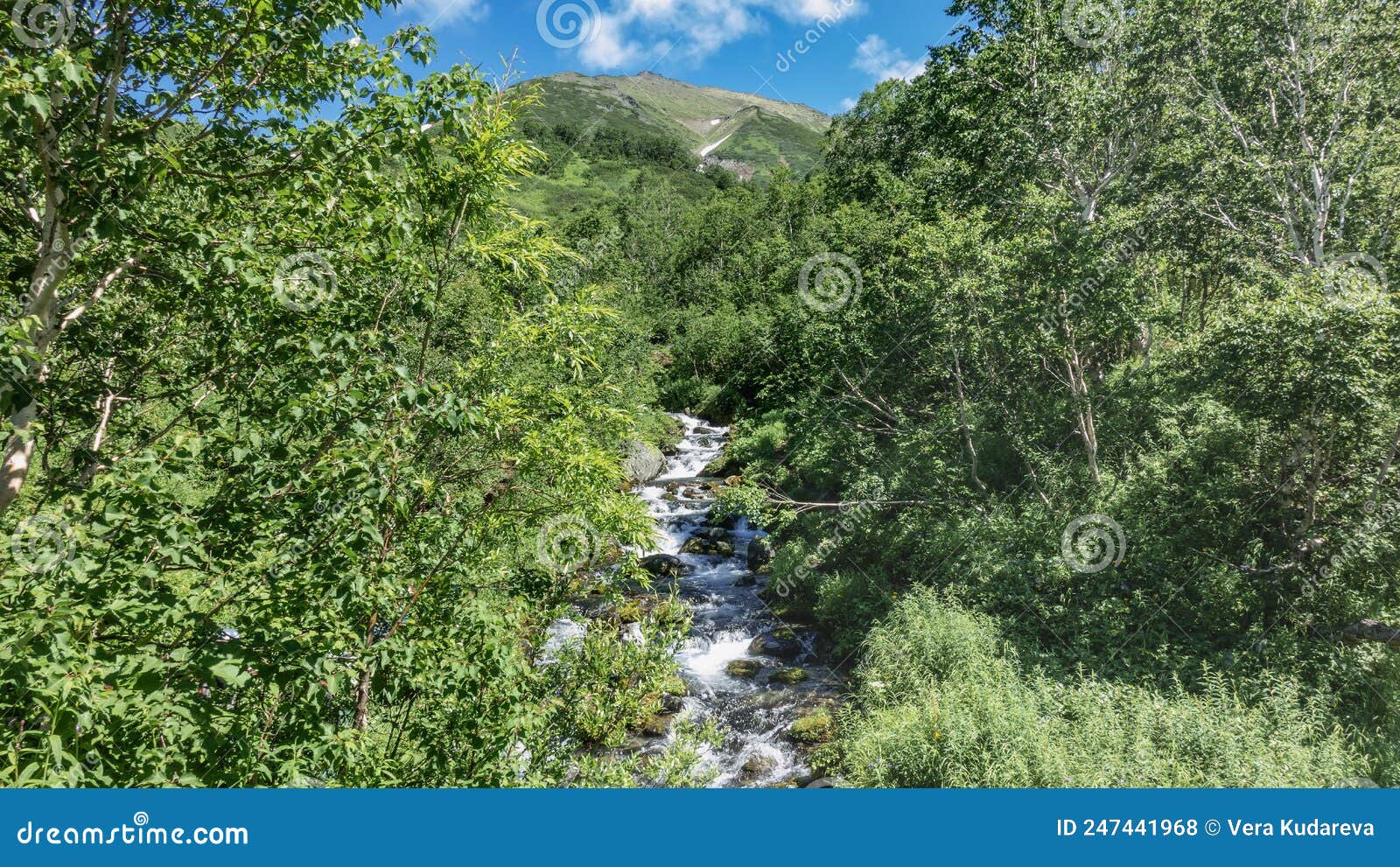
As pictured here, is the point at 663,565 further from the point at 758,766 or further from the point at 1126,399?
the point at 1126,399

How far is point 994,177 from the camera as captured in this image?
58.1 feet

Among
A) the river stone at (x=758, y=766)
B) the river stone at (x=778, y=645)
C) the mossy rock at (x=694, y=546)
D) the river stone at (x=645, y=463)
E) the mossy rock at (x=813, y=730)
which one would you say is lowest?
the river stone at (x=758, y=766)

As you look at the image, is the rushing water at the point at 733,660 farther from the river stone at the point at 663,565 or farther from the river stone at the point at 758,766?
the river stone at the point at 663,565

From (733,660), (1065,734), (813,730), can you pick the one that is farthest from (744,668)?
(1065,734)

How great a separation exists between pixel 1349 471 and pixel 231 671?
54.3 feet

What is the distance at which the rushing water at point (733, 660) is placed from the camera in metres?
13.0

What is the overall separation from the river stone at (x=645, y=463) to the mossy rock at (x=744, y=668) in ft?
44.3

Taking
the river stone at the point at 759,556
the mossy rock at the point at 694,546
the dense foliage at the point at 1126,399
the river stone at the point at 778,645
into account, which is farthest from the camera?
the mossy rock at the point at 694,546

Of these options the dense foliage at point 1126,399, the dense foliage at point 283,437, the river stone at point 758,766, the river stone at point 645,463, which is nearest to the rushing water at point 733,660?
the river stone at point 758,766

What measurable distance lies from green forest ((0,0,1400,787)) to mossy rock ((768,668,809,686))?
3.51ft

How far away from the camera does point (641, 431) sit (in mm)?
9109

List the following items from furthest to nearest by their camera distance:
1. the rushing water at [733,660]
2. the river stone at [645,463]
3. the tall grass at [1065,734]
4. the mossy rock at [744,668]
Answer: the river stone at [645,463] → the mossy rock at [744,668] → the rushing water at [733,660] → the tall grass at [1065,734]

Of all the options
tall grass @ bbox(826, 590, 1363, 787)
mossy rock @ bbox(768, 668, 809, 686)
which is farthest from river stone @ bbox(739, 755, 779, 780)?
mossy rock @ bbox(768, 668, 809, 686)

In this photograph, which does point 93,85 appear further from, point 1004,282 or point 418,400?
point 1004,282
